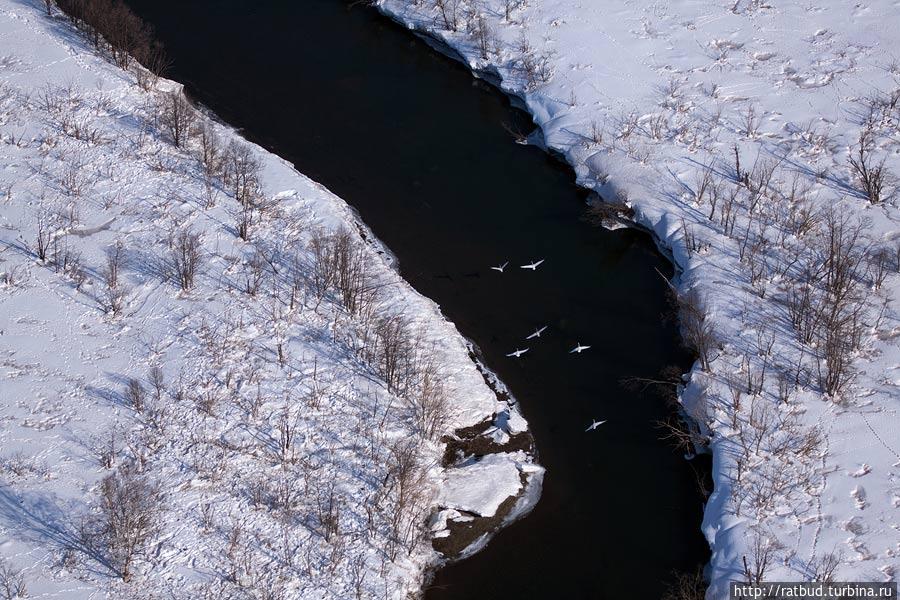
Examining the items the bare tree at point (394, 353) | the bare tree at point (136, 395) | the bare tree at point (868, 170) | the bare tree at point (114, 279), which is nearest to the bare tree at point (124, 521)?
the bare tree at point (136, 395)

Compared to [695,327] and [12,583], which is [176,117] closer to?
[12,583]

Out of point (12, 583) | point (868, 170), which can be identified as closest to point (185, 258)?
point (12, 583)

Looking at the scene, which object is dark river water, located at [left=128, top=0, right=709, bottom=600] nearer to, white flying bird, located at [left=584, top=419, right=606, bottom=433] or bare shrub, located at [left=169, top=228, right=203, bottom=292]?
white flying bird, located at [left=584, top=419, right=606, bottom=433]

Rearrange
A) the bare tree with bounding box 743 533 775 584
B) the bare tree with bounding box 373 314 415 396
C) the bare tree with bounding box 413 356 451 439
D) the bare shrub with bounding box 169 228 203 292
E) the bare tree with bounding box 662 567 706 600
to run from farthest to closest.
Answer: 1. the bare shrub with bounding box 169 228 203 292
2. the bare tree with bounding box 373 314 415 396
3. the bare tree with bounding box 413 356 451 439
4. the bare tree with bounding box 662 567 706 600
5. the bare tree with bounding box 743 533 775 584

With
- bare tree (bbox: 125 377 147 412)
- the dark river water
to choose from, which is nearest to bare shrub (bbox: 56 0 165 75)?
the dark river water

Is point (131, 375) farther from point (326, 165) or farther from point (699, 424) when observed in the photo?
point (699, 424)

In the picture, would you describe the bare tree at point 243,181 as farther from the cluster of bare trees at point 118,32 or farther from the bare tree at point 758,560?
the bare tree at point 758,560
